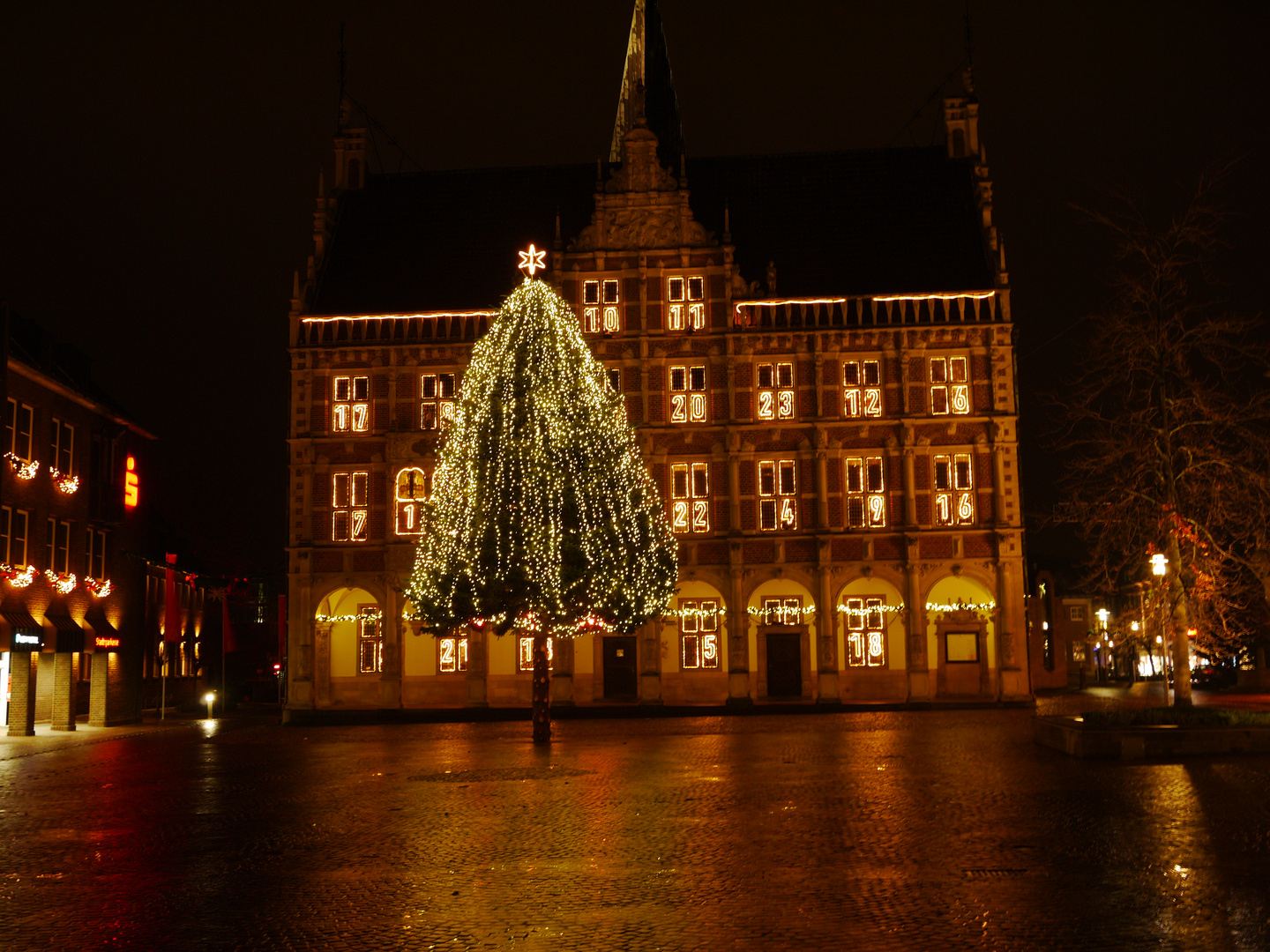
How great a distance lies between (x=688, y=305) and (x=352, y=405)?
12528 mm

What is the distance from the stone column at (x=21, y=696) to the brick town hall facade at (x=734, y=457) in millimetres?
11203

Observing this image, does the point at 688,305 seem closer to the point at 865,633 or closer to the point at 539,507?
the point at 865,633

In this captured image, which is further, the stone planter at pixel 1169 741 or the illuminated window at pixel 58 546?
the illuminated window at pixel 58 546

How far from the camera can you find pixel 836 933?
9781mm

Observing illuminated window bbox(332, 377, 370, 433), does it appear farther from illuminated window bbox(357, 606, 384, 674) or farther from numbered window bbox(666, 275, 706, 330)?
numbered window bbox(666, 275, 706, 330)

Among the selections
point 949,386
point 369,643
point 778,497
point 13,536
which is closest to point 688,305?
point 778,497

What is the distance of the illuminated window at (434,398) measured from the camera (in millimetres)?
47906

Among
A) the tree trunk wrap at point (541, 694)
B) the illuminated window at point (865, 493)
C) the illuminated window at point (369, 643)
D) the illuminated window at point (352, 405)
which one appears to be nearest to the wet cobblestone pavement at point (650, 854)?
the tree trunk wrap at point (541, 694)

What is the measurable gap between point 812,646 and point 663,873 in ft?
117

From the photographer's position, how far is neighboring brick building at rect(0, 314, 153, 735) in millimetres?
36344

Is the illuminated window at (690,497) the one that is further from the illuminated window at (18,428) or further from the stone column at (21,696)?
the stone column at (21,696)

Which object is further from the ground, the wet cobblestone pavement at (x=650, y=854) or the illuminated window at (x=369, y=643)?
the illuminated window at (x=369, y=643)

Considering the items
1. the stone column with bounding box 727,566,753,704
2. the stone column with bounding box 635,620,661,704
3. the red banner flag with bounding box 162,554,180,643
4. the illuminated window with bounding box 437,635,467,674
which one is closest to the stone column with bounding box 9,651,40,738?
the red banner flag with bounding box 162,554,180,643

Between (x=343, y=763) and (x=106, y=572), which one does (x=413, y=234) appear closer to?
(x=106, y=572)
